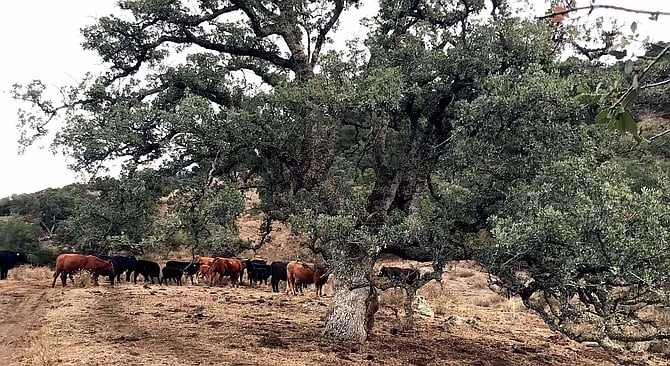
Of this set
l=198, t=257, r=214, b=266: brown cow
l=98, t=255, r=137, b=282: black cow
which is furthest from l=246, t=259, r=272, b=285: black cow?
l=98, t=255, r=137, b=282: black cow

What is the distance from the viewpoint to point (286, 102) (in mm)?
10469

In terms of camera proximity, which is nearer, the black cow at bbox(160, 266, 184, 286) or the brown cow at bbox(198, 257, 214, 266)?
the black cow at bbox(160, 266, 184, 286)

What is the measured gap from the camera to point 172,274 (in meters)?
24.6

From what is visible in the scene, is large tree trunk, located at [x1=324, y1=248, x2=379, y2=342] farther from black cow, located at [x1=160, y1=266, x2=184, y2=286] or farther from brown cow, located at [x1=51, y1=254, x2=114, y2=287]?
black cow, located at [x1=160, y1=266, x2=184, y2=286]

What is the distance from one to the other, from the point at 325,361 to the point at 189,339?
3214 mm

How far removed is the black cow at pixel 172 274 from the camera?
24.3 metres

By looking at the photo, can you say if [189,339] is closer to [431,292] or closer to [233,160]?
[233,160]

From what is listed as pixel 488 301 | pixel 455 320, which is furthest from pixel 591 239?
pixel 488 301

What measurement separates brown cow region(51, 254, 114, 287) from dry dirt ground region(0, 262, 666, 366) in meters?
0.80

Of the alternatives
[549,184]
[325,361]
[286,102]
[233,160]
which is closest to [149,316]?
[233,160]

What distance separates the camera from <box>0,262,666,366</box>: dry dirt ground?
32.6 feet

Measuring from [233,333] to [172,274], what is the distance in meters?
13.3

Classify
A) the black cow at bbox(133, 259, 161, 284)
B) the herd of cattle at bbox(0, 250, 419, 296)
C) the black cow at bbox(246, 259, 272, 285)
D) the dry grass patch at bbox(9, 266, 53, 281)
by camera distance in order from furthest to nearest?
the black cow at bbox(246, 259, 272, 285), the black cow at bbox(133, 259, 161, 284), the dry grass patch at bbox(9, 266, 53, 281), the herd of cattle at bbox(0, 250, 419, 296)

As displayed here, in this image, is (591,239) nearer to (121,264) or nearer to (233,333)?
(233,333)
